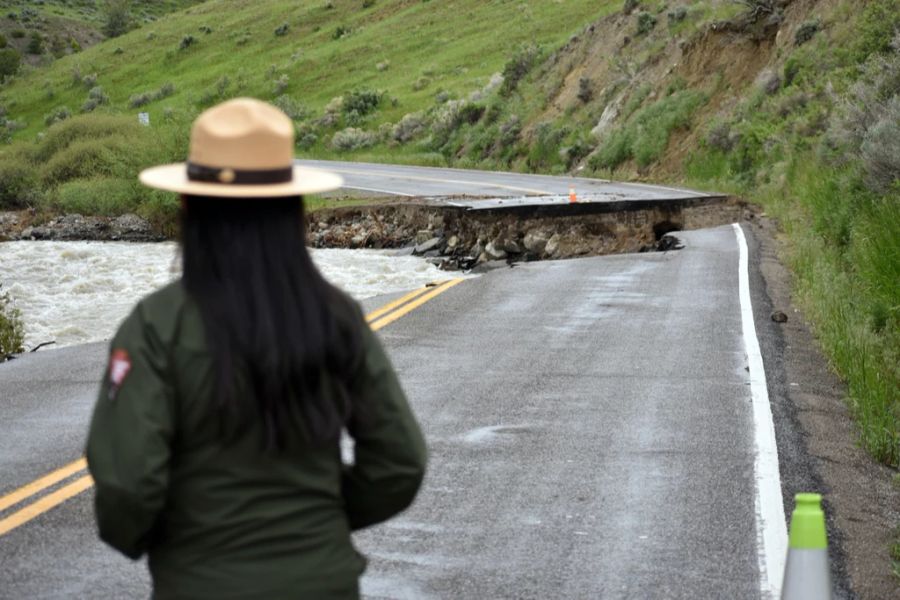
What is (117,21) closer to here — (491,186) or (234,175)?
(491,186)

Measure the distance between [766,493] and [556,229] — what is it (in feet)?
58.2

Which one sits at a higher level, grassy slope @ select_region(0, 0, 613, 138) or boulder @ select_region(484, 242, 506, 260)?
grassy slope @ select_region(0, 0, 613, 138)

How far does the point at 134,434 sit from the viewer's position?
8.71 feet

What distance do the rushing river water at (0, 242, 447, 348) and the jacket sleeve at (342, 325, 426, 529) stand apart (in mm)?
14319

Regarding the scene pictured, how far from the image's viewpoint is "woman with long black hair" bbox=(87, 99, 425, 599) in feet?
8.81

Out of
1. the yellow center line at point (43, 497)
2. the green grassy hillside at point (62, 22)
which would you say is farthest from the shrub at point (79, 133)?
the green grassy hillside at point (62, 22)

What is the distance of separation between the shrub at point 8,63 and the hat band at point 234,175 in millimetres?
98455

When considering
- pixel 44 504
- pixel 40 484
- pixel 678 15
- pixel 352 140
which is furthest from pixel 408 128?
pixel 44 504

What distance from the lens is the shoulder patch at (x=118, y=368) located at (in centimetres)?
268

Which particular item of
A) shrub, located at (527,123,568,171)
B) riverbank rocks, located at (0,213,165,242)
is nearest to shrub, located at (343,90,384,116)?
shrub, located at (527,123,568,171)

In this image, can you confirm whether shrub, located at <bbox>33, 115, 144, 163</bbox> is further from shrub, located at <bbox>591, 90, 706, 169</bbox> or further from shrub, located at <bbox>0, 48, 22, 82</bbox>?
shrub, located at <bbox>0, 48, 22, 82</bbox>

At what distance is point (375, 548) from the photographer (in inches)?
239

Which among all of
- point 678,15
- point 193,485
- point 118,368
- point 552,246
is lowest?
point 552,246

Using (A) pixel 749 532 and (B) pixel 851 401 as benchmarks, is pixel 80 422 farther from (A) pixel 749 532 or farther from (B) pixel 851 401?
(B) pixel 851 401
